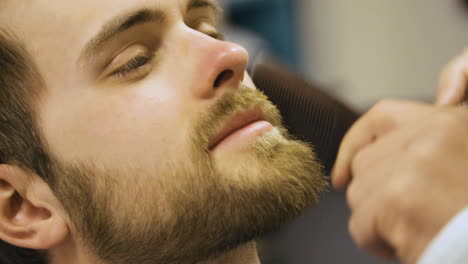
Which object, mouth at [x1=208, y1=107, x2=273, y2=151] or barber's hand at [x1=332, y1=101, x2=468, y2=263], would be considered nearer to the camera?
barber's hand at [x1=332, y1=101, x2=468, y2=263]

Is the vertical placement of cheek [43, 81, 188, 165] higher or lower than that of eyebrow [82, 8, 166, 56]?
lower

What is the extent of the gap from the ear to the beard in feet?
0.08

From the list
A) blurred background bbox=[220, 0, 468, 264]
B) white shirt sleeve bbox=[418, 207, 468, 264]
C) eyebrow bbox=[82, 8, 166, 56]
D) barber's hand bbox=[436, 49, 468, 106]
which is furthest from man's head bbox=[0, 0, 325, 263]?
blurred background bbox=[220, 0, 468, 264]

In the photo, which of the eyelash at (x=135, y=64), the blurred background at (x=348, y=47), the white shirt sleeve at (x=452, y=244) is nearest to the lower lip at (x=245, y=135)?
the eyelash at (x=135, y=64)

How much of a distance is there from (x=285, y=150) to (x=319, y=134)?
4 cm

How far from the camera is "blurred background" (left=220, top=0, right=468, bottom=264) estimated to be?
42.0 inches

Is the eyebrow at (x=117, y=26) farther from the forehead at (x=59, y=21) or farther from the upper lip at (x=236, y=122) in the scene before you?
the upper lip at (x=236, y=122)

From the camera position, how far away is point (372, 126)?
35 cm

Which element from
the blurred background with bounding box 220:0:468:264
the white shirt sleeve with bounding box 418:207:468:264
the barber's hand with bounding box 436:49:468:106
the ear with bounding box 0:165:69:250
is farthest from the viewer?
the blurred background with bounding box 220:0:468:264

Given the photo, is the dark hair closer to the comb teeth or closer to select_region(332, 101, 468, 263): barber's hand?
the comb teeth

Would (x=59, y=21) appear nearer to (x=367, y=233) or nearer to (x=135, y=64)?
(x=135, y=64)

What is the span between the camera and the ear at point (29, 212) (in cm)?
58

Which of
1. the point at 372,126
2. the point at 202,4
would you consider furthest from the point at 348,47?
the point at 372,126

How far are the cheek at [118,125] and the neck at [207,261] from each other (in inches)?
4.8
